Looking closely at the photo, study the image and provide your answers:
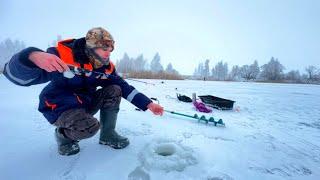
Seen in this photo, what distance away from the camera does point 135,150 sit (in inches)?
91.0

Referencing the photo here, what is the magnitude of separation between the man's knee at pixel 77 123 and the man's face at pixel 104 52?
1.96 ft

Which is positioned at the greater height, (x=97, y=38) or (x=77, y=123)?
(x=97, y=38)

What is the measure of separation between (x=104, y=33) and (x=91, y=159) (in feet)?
4.07

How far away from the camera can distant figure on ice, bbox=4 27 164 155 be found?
6.02ft

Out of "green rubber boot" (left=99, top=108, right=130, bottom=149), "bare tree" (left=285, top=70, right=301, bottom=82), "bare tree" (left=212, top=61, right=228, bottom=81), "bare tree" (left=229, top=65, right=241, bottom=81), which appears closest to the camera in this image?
"green rubber boot" (left=99, top=108, right=130, bottom=149)

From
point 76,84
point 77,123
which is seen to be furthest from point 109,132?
point 76,84

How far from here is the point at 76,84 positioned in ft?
7.13

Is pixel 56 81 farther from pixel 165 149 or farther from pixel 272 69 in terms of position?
pixel 272 69

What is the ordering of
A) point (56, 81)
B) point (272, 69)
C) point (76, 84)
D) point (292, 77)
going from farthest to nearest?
point (292, 77), point (272, 69), point (76, 84), point (56, 81)

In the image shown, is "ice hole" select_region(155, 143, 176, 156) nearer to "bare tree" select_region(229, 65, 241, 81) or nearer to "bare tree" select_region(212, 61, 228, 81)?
"bare tree" select_region(229, 65, 241, 81)

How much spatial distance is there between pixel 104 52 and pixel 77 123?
29.7 inches

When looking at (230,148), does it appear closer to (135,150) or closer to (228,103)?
(135,150)

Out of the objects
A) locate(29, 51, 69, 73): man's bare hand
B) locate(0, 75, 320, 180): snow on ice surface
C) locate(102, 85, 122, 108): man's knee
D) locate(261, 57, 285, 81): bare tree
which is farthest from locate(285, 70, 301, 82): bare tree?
locate(29, 51, 69, 73): man's bare hand

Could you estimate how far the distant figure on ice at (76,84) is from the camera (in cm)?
183
